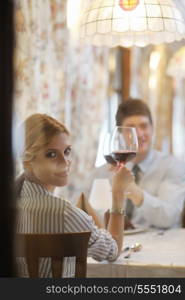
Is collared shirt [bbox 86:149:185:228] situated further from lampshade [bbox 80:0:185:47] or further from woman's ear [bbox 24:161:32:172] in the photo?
woman's ear [bbox 24:161:32:172]

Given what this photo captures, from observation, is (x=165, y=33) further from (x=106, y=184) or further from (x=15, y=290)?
(x=15, y=290)

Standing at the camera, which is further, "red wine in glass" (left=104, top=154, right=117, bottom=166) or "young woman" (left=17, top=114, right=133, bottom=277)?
"red wine in glass" (left=104, top=154, right=117, bottom=166)

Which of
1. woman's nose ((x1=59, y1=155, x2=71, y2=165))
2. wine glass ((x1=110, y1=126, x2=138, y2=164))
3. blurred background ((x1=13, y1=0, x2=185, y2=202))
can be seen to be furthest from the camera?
wine glass ((x1=110, y1=126, x2=138, y2=164))

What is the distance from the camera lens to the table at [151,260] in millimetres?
599

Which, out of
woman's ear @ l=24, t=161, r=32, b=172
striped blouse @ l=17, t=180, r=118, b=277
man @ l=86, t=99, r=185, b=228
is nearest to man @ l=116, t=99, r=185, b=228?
man @ l=86, t=99, r=185, b=228

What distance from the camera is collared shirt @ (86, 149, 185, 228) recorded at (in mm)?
1031

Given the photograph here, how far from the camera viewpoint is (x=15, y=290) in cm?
44

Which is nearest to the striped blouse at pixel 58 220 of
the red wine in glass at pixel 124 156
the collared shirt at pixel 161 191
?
the red wine in glass at pixel 124 156

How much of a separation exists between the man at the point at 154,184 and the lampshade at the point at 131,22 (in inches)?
4.8

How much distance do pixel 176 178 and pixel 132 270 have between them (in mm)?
427

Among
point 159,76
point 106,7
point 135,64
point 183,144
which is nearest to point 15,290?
point 183,144

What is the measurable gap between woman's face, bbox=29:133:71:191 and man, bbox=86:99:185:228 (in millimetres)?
242

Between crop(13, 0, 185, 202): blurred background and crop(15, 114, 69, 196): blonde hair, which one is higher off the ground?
crop(13, 0, 185, 202): blurred background

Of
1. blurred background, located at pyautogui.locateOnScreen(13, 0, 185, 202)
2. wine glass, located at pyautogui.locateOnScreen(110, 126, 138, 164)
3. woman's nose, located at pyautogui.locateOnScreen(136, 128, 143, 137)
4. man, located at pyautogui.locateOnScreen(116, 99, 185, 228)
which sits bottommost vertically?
man, located at pyautogui.locateOnScreen(116, 99, 185, 228)
